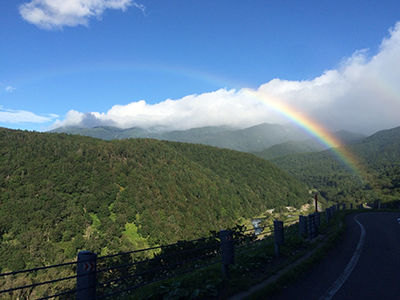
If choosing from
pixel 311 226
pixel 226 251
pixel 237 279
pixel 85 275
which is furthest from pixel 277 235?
pixel 85 275

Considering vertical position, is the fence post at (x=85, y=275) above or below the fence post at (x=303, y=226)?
above

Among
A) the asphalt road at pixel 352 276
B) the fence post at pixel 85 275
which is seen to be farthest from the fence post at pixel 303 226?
the fence post at pixel 85 275

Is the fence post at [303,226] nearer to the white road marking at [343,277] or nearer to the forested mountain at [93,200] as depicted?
the white road marking at [343,277]

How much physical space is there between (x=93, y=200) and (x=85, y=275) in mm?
85890

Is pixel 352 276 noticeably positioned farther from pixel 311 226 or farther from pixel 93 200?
pixel 93 200

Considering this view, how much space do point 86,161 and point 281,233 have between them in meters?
105

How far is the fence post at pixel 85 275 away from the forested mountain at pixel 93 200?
6219 cm

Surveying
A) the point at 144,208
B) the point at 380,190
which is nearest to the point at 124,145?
the point at 144,208

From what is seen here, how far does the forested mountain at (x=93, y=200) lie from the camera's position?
6538 cm

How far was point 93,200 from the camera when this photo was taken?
83.6 meters

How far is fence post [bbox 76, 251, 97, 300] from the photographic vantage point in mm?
4547

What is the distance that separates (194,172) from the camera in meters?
148

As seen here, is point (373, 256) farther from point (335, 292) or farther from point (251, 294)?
point (251, 294)

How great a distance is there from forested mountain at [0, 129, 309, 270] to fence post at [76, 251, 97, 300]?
204 feet
